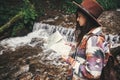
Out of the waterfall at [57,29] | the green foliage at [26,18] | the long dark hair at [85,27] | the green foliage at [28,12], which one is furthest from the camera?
the green foliage at [28,12]

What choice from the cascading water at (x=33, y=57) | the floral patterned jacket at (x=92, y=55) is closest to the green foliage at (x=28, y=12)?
the cascading water at (x=33, y=57)

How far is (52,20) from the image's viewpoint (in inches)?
510

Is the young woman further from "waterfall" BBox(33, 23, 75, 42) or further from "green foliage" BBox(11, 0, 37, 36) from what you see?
"green foliage" BBox(11, 0, 37, 36)

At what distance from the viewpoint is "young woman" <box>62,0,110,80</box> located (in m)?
2.81

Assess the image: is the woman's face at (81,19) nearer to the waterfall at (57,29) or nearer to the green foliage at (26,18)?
the waterfall at (57,29)

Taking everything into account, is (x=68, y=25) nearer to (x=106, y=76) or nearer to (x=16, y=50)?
(x=16, y=50)

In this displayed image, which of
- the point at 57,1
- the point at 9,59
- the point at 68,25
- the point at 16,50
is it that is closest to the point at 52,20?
the point at 68,25

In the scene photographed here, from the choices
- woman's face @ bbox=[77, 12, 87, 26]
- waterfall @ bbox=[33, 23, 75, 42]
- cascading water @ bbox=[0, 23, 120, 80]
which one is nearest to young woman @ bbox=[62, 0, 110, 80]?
woman's face @ bbox=[77, 12, 87, 26]

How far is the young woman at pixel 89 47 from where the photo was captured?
2.81m

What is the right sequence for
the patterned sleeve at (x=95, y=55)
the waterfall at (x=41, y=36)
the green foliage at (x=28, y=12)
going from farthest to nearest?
the green foliage at (x=28, y=12) → the waterfall at (x=41, y=36) → the patterned sleeve at (x=95, y=55)

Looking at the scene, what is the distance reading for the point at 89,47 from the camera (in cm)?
285

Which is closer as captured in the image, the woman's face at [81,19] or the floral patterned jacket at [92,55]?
the floral patterned jacket at [92,55]

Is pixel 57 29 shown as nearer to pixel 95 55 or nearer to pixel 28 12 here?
pixel 28 12

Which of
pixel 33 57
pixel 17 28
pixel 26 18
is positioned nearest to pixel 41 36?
pixel 17 28
